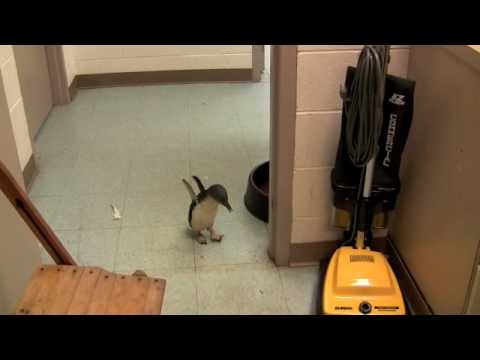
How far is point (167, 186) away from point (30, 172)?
2.48 ft

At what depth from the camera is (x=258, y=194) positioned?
2533mm

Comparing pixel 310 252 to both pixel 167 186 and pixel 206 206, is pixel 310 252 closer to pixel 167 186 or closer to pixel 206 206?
pixel 206 206

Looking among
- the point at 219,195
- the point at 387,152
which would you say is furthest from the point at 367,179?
the point at 219,195

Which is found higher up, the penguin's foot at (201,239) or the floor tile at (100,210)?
the floor tile at (100,210)

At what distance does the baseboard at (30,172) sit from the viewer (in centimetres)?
279

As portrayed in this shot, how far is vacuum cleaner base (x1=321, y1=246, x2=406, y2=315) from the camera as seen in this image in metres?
1.77

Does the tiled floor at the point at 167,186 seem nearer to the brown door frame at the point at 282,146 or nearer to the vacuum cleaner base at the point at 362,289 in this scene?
the brown door frame at the point at 282,146

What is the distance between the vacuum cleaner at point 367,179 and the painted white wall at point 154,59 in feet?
7.70

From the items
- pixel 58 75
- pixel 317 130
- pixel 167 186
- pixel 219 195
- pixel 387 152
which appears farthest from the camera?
pixel 58 75

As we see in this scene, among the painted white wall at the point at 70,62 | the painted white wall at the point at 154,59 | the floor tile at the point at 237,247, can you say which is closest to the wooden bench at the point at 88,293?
the floor tile at the point at 237,247

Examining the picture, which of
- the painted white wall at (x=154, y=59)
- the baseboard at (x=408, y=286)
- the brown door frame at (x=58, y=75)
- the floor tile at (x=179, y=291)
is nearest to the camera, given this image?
the baseboard at (x=408, y=286)

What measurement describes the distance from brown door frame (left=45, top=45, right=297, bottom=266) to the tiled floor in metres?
0.15
